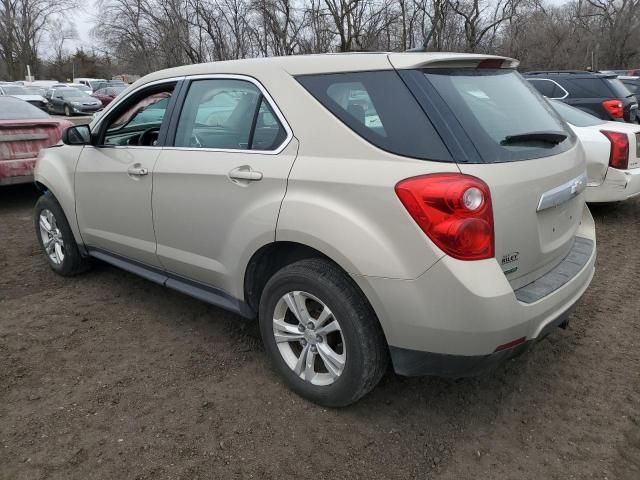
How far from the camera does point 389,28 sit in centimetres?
3231

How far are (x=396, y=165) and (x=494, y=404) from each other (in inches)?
55.1

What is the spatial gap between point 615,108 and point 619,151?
331 cm

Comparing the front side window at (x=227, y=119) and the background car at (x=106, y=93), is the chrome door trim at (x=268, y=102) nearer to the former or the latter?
the front side window at (x=227, y=119)

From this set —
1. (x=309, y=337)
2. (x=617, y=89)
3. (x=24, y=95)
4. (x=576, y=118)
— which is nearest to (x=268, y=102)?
(x=309, y=337)

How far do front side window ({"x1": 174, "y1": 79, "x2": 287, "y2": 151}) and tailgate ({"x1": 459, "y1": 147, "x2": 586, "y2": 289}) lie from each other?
42.4 inches

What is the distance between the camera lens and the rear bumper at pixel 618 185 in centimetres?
559

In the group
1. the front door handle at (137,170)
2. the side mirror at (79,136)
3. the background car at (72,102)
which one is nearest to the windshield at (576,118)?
the front door handle at (137,170)

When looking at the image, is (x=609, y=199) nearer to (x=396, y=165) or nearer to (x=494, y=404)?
(x=494, y=404)

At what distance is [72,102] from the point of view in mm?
27359

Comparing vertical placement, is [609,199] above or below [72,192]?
below

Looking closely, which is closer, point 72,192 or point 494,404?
point 494,404

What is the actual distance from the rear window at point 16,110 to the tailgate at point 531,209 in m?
6.87

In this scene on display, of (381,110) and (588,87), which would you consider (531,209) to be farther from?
(588,87)

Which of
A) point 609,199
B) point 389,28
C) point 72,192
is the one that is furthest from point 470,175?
point 389,28
